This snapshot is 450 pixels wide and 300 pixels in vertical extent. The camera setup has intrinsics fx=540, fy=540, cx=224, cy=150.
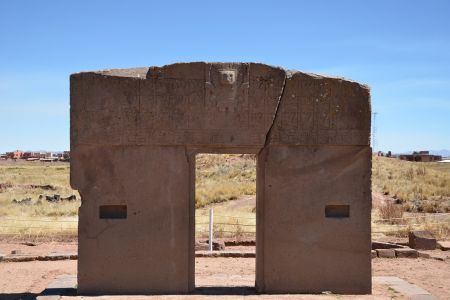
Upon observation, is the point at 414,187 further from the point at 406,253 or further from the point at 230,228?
the point at 406,253

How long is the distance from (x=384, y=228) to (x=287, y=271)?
8489 mm

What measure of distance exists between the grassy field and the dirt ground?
11.1ft

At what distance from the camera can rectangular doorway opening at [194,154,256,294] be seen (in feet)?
27.5

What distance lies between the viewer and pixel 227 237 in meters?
13.5

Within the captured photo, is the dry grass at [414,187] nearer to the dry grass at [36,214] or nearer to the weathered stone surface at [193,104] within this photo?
the dry grass at [36,214]

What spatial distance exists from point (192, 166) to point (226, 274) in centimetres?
270

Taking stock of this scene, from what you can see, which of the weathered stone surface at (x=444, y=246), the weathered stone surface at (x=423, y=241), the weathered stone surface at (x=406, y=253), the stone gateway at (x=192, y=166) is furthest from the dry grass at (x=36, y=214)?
the weathered stone surface at (x=444, y=246)

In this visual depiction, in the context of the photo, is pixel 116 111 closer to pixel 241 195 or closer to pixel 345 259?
pixel 345 259

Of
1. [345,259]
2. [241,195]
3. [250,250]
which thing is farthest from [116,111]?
[241,195]

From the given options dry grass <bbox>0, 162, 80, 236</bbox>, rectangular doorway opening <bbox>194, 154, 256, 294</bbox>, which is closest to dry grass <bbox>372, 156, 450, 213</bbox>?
rectangular doorway opening <bbox>194, 154, 256, 294</bbox>

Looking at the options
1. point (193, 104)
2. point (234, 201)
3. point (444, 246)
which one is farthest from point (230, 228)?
point (193, 104)

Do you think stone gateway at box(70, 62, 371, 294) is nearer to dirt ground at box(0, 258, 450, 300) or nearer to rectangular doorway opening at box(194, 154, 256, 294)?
dirt ground at box(0, 258, 450, 300)

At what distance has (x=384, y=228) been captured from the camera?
14961 mm

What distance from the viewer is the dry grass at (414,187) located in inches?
778
